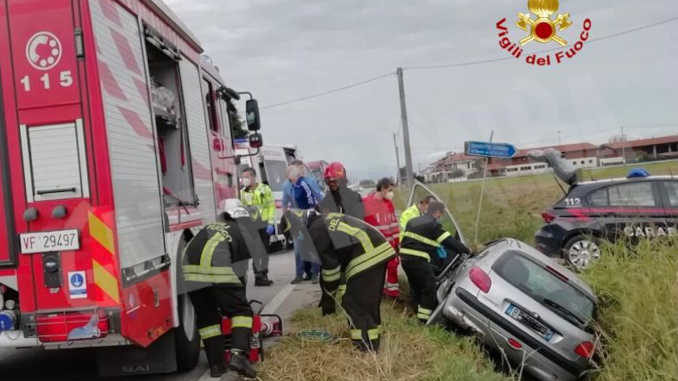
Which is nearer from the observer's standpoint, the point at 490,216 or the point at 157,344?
the point at 157,344

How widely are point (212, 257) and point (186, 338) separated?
0.87 meters

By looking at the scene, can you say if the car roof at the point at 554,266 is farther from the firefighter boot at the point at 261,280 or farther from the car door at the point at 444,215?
the firefighter boot at the point at 261,280

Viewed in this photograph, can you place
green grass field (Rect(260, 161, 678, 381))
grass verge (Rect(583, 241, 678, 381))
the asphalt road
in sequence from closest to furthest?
green grass field (Rect(260, 161, 678, 381))
grass verge (Rect(583, 241, 678, 381))
the asphalt road

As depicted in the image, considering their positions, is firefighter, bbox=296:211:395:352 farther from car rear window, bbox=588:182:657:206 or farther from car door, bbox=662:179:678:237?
car door, bbox=662:179:678:237

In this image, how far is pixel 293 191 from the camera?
841 cm

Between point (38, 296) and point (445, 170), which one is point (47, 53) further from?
point (445, 170)

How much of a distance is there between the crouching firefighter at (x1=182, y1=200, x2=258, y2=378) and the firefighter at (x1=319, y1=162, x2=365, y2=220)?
3.75ft

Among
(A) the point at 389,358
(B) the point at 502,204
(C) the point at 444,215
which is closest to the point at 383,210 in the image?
(C) the point at 444,215

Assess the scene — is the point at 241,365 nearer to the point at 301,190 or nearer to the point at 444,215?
the point at 444,215

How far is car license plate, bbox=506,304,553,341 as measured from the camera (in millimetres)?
5102

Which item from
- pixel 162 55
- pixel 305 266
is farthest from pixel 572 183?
pixel 162 55

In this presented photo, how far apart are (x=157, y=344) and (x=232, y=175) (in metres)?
2.96

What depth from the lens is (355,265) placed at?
4.96 metres

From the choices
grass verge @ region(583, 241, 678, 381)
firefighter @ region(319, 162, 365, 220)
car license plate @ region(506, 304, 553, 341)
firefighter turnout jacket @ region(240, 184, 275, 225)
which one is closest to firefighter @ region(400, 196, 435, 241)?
firefighter @ region(319, 162, 365, 220)
